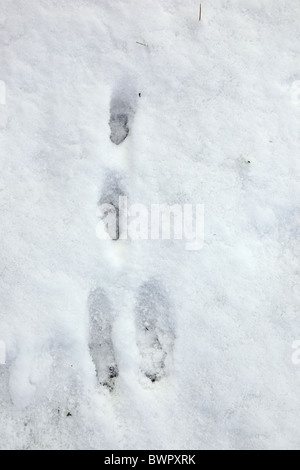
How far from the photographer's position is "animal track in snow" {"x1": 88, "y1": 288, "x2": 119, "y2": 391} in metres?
2.29

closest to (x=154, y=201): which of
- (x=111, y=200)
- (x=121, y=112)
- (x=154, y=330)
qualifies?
(x=111, y=200)

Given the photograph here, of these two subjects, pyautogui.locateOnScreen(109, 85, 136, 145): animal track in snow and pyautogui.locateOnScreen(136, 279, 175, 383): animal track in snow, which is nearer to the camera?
pyautogui.locateOnScreen(136, 279, 175, 383): animal track in snow

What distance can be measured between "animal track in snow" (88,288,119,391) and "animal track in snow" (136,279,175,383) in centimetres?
16

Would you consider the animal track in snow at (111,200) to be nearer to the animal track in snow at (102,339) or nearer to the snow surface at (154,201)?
the snow surface at (154,201)

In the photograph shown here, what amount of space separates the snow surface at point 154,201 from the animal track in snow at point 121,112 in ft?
0.08

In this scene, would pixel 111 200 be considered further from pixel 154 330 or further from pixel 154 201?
pixel 154 330

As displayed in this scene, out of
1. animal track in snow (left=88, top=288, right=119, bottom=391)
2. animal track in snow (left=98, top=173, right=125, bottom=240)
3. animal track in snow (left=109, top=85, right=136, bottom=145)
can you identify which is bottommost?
animal track in snow (left=88, top=288, right=119, bottom=391)

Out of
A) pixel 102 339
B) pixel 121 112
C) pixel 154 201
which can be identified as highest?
pixel 121 112

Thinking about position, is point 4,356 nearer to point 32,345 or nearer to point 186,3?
point 32,345

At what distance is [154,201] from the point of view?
7.83 ft

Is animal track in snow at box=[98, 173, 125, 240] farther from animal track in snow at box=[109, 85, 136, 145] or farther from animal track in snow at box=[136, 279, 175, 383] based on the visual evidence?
animal track in snow at box=[136, 279, 175, 383]

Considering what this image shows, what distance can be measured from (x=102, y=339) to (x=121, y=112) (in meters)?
1.25

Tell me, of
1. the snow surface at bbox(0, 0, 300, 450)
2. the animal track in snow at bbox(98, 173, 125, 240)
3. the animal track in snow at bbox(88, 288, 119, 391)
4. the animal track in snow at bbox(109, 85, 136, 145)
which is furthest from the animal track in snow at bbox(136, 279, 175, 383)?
the animal track in snow at bbox(109, 85, 136, 145)

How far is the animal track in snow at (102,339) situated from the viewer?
229cm
